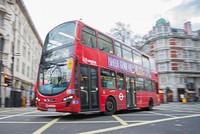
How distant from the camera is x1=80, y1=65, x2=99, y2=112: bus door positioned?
351 inches

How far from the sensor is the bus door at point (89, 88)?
351 inches

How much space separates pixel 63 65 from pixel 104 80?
96.3 inches

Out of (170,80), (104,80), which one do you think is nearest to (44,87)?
(104,80)

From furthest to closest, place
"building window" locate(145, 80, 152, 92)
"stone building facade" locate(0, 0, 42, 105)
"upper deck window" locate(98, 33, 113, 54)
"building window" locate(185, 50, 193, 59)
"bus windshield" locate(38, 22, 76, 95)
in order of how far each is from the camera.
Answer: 1. "building window" locate(185, 50, 193, 59)
2. "stone building facade" locate(0, 0, 42, 105)
3. "building window" locate(145, 80, 152, 92)
4. "upper deck window" locate(98, 33, 113, 54)
5. "bus windshield" locate(38, 22, 76, 95)

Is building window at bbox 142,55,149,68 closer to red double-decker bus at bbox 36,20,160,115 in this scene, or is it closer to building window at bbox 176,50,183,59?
red double-decker bus at bbox 36,20,160,115

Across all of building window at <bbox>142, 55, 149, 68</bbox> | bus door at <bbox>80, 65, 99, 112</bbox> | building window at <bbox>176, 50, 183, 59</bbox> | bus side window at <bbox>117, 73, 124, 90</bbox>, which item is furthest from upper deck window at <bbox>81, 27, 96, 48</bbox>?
building window at <bbox>176, 50, 183, 59</bbox>

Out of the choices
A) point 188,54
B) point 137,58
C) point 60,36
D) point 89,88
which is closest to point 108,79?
point 89,88

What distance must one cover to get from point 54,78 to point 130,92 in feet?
18.3

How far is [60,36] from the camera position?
31.9ft

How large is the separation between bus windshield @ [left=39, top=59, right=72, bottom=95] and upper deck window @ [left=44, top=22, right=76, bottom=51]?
970 millimetres

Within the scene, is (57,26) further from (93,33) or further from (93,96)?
(93,96)

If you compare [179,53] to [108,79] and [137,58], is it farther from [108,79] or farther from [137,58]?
[108,79]

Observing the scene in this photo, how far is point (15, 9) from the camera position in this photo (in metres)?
28.9

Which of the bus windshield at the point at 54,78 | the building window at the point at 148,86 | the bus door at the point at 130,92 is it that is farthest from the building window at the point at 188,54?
A: the bus windshield at the point at 54,78
